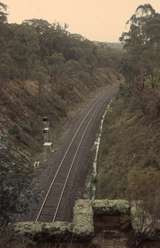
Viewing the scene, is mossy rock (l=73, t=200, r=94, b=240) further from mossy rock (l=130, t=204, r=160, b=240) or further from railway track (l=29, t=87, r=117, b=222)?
railway track (l=29, t=87, r=117, b=222)

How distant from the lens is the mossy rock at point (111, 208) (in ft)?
57.2

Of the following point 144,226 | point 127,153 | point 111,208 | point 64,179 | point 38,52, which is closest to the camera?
point 144,226

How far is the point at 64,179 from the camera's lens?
28.5 meters

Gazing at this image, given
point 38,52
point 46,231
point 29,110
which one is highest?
point 38,52

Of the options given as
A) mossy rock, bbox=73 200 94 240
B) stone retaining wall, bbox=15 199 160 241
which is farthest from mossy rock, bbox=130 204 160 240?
mossy rock, bbox=73 200 94 240

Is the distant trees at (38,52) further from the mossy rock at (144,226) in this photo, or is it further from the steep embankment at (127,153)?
the mossy rock at (144,226)

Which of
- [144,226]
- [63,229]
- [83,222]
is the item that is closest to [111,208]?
[83,222]

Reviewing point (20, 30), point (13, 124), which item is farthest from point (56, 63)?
point (13, 124)

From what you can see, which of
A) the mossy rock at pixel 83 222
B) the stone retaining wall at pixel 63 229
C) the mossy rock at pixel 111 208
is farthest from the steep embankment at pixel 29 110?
the stone retaining wall at pixel 63 229

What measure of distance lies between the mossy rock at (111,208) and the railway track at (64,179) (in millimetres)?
4835

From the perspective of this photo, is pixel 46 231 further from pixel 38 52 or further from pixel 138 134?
pixel 38 52

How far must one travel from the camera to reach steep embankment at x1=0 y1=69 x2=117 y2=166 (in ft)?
119

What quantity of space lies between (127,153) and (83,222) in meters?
14.2

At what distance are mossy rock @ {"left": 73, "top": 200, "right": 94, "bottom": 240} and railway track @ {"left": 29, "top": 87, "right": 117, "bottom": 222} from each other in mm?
4762
